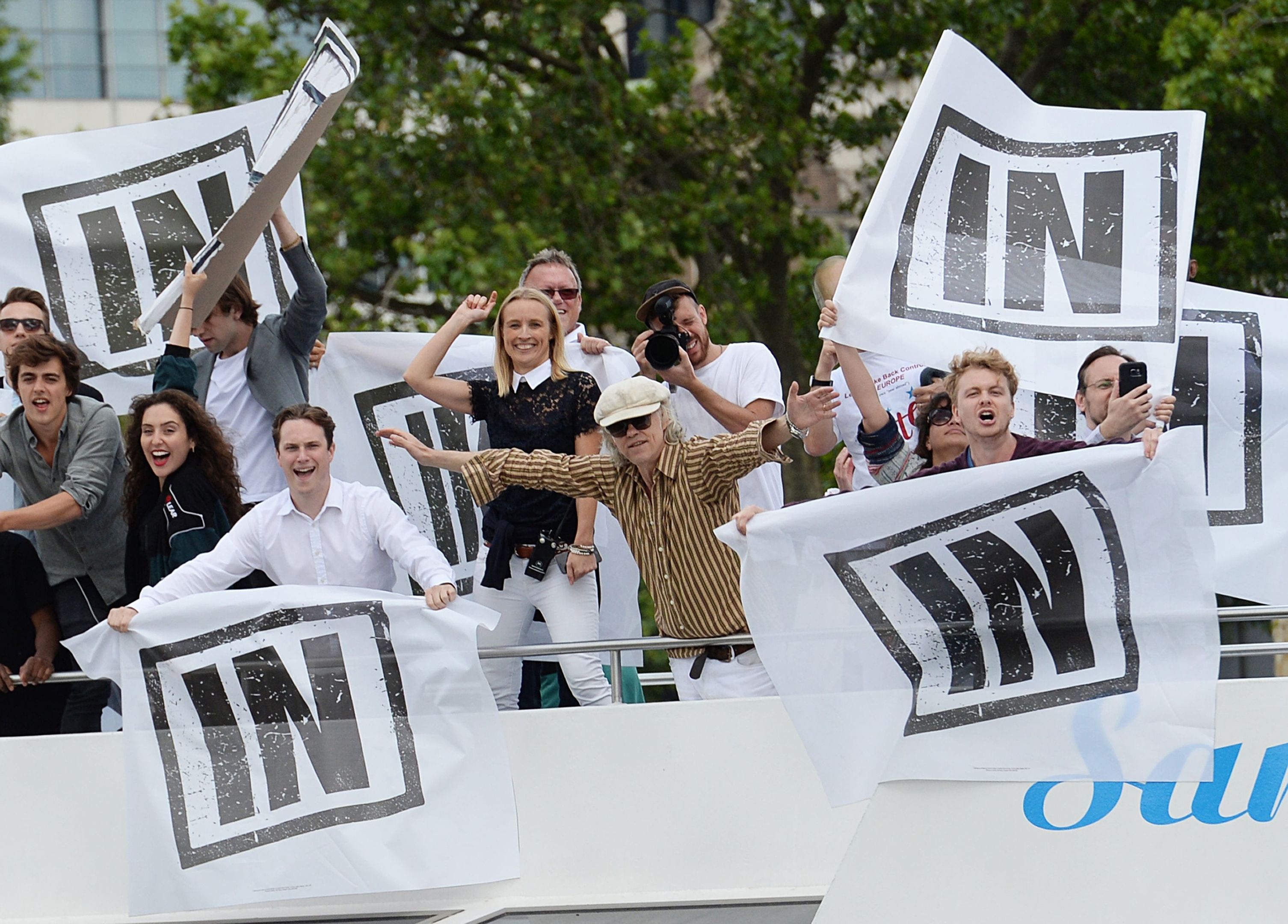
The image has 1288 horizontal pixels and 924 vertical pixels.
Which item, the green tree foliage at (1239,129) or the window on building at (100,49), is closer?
the green tree foliage at (1239,129)

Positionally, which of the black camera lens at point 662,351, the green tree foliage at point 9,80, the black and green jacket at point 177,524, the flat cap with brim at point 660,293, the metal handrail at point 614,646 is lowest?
the metal handrail at point 614,646

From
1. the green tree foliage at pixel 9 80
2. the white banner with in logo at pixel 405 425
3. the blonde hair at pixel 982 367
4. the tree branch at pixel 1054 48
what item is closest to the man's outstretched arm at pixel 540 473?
the blonde hair at pixel 982 367

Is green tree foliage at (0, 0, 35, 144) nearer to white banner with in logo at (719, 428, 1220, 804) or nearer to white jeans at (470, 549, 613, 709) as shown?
white jeans at (470, 549, 613, 709)

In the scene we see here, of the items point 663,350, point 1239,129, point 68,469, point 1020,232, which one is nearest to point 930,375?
point 1020,232

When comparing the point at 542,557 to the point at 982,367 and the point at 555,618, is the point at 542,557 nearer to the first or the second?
the point at 555,618

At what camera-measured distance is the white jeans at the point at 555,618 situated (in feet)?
18.6

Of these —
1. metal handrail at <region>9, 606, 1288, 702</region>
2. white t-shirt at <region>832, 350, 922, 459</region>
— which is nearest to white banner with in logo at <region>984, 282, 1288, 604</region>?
white t-shirt at <region>832, 350, 922, 459</region>

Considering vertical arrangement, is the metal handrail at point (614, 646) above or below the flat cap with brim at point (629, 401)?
below

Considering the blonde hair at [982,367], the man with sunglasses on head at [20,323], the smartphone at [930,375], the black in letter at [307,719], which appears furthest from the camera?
the man with sunglasses on head at [20,323]

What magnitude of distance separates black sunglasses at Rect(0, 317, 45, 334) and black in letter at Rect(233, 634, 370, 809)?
73.6 inches

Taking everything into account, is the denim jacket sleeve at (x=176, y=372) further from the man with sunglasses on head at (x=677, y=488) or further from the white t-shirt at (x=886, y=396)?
the white t-shirt at (x=886, y=396)

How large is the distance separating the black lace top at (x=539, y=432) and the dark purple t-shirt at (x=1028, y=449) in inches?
50.6

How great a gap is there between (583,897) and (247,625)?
55.6 inches

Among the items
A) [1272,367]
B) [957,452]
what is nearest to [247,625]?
[957,452]
